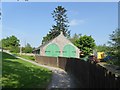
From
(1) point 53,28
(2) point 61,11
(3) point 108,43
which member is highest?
(2) point 61,11

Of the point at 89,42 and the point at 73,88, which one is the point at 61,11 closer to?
the point at 89,42

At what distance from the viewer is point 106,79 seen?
863 cm

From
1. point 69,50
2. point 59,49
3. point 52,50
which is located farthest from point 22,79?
point 69,50

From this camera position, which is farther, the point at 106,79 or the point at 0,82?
the point at 0,82

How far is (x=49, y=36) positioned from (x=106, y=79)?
320 feet

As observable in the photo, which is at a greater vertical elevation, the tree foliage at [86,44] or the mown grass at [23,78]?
the tree foliage at [86,44]

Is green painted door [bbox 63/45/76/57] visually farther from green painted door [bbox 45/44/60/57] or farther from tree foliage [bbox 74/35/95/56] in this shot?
tree foliage [bbox 74/35/95/56]

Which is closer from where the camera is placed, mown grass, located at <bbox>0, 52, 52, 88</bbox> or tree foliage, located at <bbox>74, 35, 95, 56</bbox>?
mown grass, located at <bbox>0, 52, 52, 88</bbox>

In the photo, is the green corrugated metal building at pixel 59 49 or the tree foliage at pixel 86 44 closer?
the green corrugated metal building at pixel 59 49

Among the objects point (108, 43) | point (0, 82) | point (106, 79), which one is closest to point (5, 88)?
point (0, 82)

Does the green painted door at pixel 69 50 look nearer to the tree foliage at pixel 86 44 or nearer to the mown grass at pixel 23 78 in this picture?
the tree foliage at pixel 86 44

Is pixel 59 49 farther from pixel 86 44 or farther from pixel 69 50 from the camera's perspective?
pixel 86 44

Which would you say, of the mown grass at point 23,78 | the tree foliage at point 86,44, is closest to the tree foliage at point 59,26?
the tree foliage at point 86,44

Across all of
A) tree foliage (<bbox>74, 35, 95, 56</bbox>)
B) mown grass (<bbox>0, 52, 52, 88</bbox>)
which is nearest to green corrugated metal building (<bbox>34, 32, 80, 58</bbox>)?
tree foliage (<bbox>74, 35, 95, 56</bbox>)
